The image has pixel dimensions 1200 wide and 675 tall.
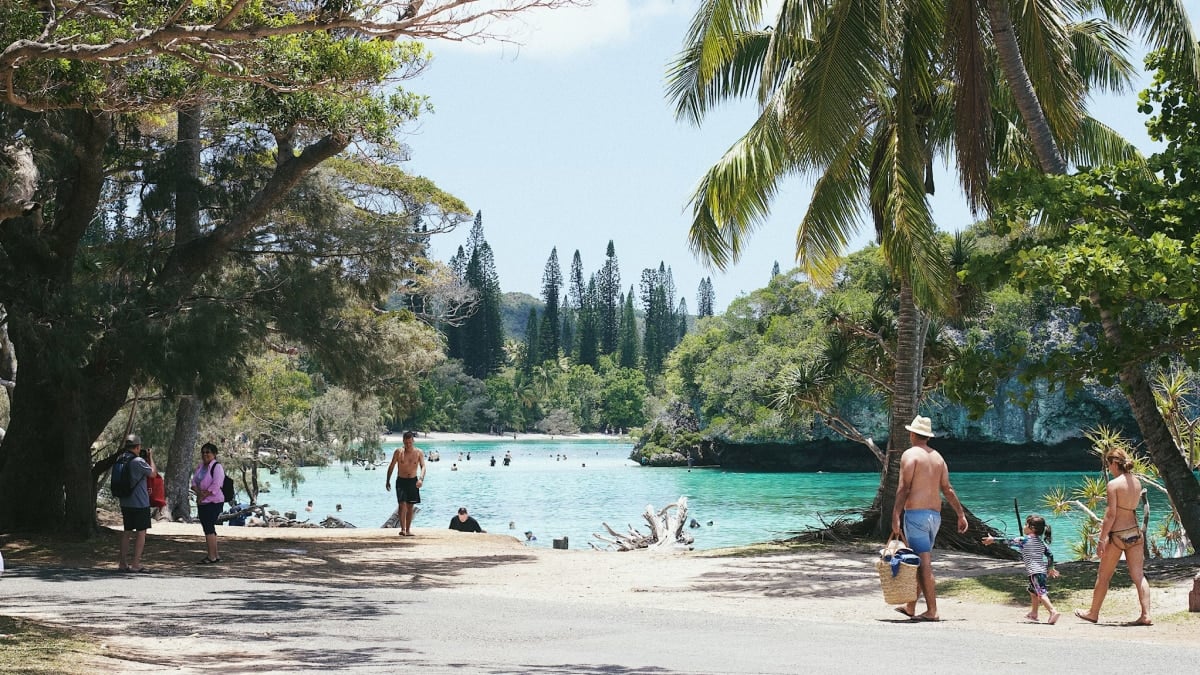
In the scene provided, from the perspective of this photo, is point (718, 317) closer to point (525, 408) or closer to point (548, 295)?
point (525, 408)

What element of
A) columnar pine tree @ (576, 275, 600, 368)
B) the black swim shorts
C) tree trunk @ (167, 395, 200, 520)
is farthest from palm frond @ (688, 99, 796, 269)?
columnar pine tree @ (576, 275, 600, 368)

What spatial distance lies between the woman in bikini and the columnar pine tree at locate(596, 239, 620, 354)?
5645 inches

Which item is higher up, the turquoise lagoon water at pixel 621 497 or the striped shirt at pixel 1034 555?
the striped shirt at pixel 1034 555

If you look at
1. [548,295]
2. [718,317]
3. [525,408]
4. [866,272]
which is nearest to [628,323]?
[548,295]

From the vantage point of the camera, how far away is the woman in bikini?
9.60 m

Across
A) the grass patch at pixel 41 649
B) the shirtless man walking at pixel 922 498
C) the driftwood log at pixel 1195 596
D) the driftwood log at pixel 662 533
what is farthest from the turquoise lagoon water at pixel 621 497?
the grass patch at pixel 41 649

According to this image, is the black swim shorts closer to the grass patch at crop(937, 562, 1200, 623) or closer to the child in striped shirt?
the grass patch at crop(937, 562, 1200, 623)

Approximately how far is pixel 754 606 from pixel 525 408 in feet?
413

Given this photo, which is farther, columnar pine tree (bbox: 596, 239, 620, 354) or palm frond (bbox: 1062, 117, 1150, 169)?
columnar pine tree (bbox: 596, 239, 620, 354)

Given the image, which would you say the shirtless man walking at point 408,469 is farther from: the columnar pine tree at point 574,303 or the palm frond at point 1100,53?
the columnar pine tree at point 574,303

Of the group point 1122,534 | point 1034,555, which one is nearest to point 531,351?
point 1034,555

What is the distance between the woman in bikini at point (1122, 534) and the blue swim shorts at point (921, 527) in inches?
54.3

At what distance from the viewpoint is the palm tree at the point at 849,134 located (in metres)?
14.6

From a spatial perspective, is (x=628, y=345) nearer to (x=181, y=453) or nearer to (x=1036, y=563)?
(x=181, y=453)
